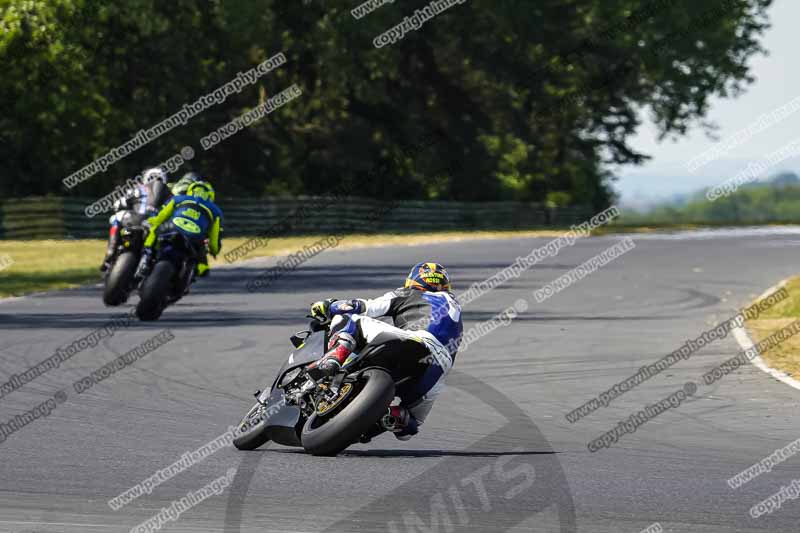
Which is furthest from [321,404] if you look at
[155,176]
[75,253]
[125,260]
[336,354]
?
[75,253]

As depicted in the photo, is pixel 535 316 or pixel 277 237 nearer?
pixel 535 316

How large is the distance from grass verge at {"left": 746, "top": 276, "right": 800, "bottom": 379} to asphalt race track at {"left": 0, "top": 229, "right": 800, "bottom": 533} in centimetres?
49

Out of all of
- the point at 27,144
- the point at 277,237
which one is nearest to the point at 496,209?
the point at 277,237

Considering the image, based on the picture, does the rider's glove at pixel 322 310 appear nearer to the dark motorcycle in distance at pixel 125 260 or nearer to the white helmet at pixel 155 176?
the dark motorcycle in distance at pixel 125 260

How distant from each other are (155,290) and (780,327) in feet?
25.3

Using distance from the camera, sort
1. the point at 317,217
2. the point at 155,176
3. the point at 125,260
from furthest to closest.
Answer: the point at 317,217, the point at 155,176, the point at 125,260

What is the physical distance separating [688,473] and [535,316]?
12702mm

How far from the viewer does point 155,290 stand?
19.7 metres

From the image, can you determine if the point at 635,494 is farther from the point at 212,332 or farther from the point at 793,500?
the point at 212,332

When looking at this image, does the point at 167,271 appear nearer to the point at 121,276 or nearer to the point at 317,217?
the point at 121,276

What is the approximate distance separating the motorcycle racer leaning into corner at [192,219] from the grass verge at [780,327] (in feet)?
21.7

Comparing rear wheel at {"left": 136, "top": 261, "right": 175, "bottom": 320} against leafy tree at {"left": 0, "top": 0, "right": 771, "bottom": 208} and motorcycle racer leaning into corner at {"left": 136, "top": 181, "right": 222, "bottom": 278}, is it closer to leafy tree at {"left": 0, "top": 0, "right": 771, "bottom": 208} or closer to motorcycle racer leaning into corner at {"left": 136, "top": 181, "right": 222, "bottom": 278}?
motorcycle racer leaning into corner at {"left": 136, "top": 181, "right": 222, "bottom": 278}

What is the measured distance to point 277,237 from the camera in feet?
153

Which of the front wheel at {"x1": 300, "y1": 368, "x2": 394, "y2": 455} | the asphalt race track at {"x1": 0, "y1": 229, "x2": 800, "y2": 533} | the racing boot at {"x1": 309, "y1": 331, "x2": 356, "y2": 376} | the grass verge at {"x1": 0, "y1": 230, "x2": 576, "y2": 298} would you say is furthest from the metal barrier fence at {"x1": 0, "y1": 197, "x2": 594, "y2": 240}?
the front wheel at {"x1": 300, "y1": 368, "x2": 394, "y2": 455}
